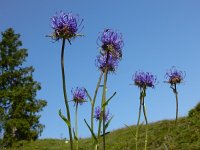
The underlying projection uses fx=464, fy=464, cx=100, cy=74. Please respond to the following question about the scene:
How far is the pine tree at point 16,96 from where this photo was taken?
47.6 metres

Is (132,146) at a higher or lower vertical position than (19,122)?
lower

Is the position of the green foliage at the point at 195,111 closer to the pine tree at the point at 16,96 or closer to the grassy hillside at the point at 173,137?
the grassy hillside at the point at 173,137

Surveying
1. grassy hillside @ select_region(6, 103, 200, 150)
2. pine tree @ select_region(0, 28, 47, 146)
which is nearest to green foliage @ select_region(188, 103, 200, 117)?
grassy hillside @ select_region(6, 103, 200, 150)

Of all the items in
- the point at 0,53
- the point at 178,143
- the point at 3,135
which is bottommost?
the point at 178,143

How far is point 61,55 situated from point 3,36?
163 ft

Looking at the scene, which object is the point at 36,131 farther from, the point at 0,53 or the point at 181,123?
the point at 181,123

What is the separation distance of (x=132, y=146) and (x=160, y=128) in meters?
2.10

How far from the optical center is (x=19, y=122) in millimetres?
47156

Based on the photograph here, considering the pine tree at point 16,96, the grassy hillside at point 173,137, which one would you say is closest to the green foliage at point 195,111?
the grassy hillside at point 173,137

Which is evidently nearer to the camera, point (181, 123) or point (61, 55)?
point (61, 55)

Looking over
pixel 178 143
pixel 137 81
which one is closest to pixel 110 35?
pixel 137 81

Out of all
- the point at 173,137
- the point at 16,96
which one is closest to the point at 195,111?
the point at 173,137

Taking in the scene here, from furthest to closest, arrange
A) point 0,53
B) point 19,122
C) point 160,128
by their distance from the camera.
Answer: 1. point 0,53
2. point 19,122
3. point 160,128

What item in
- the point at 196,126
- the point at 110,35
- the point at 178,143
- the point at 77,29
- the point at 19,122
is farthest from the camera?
the point at 19,122
